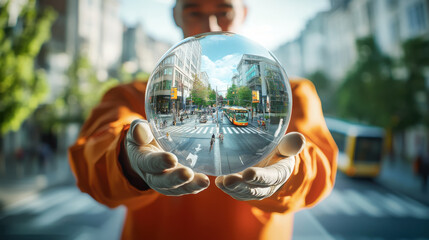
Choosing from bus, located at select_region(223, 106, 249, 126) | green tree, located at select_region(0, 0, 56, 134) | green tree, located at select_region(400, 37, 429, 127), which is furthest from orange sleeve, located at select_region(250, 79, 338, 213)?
green tree, located at select_region(400, 37, 429, 127)

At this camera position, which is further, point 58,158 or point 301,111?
point 58,158

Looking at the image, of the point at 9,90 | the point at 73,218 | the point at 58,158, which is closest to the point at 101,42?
the point at 58,158

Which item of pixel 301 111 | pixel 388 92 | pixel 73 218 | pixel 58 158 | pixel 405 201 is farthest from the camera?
pixel 58 158

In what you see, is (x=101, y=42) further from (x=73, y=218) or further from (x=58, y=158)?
(x=73, y=218)

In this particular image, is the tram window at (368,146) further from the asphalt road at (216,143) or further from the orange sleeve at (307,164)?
the asphalt road at (216,143)

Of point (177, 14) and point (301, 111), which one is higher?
point (177, 14)

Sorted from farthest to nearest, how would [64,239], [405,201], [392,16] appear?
[392,16]
[405,201]
[64,239]

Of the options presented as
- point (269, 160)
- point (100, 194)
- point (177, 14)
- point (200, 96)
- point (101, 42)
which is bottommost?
point (100, 194)
